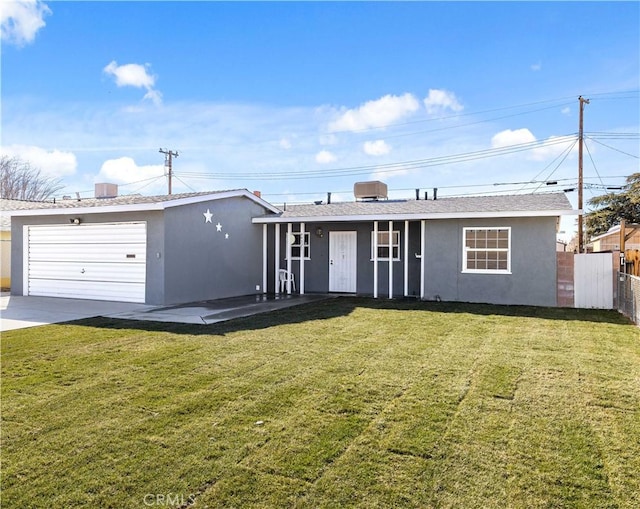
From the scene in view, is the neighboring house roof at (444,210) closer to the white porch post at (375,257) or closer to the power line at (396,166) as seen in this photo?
the white porch post at (375,257)

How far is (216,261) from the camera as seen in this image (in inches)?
482

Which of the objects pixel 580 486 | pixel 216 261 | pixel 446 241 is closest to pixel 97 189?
pixel 216 261

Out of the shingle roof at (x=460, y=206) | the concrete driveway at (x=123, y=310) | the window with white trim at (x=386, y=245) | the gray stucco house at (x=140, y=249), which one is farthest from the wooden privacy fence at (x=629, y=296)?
the gray stucco house at (x=140, y=249)

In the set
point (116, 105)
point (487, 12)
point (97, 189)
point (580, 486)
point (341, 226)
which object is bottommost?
point (580, 486)

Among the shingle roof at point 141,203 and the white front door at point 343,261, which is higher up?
the shingle roof at point 141,203

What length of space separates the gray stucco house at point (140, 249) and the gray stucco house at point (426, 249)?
167 centimetres

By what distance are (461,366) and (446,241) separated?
23.7 feet

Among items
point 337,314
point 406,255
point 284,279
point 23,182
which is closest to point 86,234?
point 284,279

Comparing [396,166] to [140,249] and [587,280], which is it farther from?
[140,249]

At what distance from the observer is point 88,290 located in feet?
38.6

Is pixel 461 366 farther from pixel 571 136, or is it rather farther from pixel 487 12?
pixel 571 136


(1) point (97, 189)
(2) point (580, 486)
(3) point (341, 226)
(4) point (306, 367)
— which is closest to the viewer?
(2) point (580, 486)

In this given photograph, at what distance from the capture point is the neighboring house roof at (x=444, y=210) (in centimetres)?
1091

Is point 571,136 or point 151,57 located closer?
point 151,57
